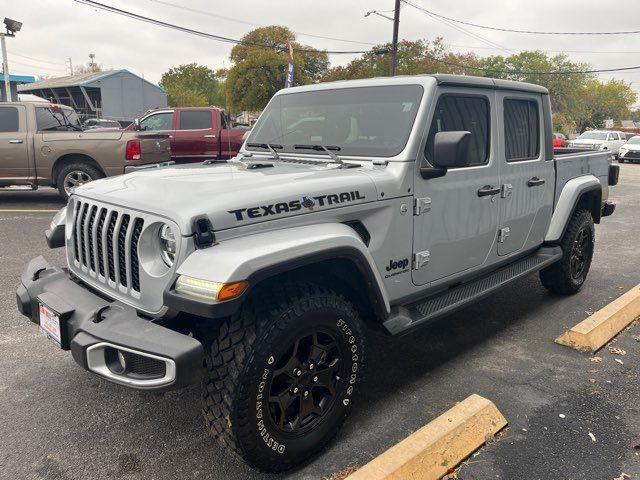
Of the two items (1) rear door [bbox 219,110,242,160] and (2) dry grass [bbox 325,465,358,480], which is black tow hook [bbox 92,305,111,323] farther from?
(1) rear door [bbox 219,110,242,160]

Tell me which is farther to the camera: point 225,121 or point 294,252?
point 225,121

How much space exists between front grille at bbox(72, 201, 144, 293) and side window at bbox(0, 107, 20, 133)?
7.81 m

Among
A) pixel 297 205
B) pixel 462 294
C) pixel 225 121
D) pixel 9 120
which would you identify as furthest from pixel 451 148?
pixel 225 121

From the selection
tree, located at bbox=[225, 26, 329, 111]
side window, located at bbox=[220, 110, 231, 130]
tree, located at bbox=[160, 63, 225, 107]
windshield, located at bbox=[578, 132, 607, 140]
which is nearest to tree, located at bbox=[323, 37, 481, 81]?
tree, located at bbox=[225, 26, 329, 111]

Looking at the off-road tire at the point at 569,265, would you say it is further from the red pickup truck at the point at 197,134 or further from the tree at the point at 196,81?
the tree at the point at 196,81

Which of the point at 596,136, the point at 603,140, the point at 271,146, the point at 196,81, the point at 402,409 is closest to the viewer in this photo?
the point at 402,409

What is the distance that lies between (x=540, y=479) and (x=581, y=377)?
49.2 inches

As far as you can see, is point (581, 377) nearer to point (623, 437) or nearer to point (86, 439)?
point (623, 437)

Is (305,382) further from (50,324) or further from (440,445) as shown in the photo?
(50,324)

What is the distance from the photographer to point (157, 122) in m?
12.1

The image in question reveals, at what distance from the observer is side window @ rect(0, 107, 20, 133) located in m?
9.31

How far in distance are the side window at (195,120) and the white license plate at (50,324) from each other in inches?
385

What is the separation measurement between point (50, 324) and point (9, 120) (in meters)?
8.37

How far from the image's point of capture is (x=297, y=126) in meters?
3.74
